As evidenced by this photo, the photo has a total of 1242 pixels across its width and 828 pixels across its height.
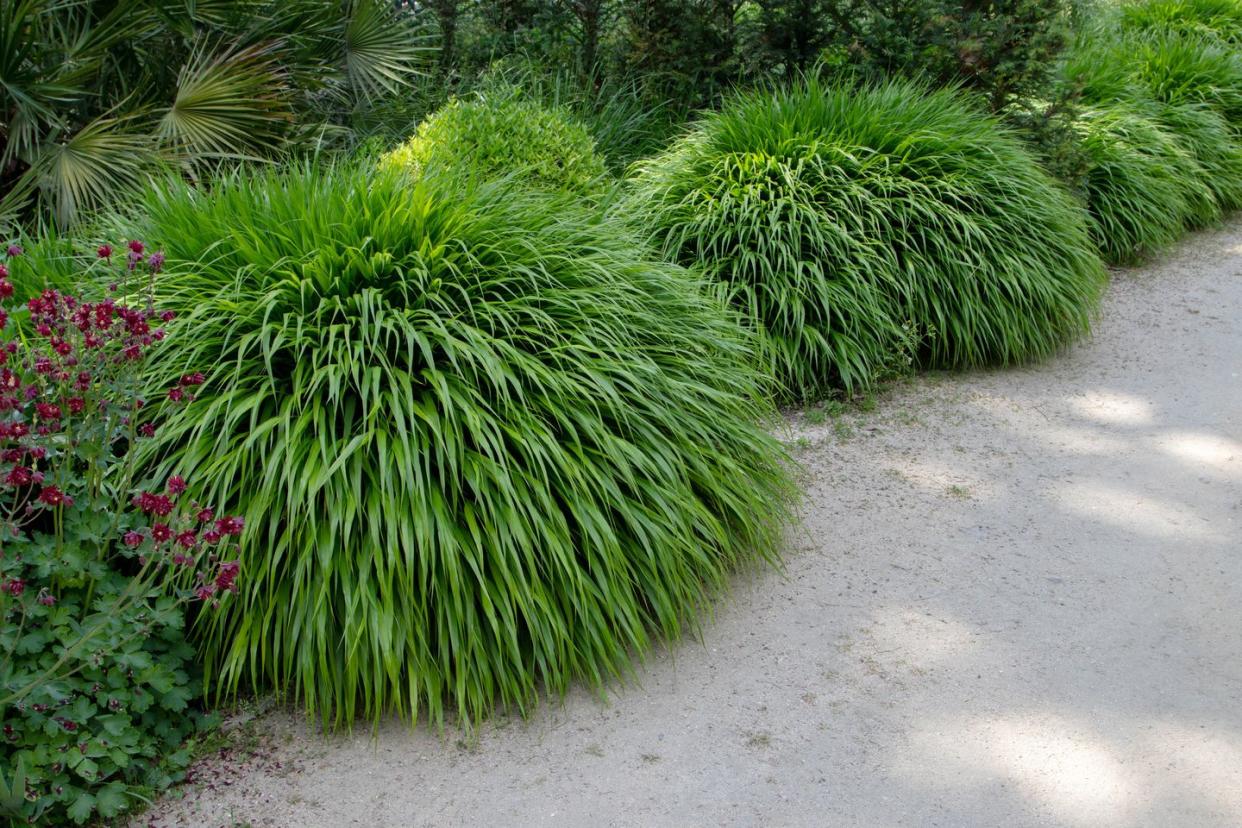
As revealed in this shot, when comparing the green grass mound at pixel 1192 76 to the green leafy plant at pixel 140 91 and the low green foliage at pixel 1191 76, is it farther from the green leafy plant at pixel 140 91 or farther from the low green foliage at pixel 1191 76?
the green leafy plant at pixel 140 91

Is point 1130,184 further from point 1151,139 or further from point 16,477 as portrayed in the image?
point 16,477

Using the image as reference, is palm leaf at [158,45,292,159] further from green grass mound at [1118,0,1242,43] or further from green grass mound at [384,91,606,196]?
green grass mound at [1118,0,1242,43]

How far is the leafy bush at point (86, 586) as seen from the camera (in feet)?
9.23

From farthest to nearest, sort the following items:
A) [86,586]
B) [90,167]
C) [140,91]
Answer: [140,91]
[90,167]
[86,586]

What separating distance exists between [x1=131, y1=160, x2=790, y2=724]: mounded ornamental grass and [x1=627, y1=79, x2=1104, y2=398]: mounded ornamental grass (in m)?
1.53

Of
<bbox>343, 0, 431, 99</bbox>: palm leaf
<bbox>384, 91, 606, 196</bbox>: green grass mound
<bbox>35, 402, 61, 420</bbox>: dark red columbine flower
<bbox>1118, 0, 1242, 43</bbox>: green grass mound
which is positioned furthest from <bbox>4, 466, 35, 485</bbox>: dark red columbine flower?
<bbox>1118, 0, 1242, 43</bbox>: green grass mound

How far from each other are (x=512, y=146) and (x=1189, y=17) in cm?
814

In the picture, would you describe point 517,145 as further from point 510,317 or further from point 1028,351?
point 1028,351

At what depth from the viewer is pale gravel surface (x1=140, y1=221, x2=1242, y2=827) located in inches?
123

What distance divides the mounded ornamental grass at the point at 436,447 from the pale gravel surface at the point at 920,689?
21 centimetres

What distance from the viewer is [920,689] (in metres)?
3.61

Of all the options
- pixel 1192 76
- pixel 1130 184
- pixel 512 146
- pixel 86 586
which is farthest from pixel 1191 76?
pixel 86 586

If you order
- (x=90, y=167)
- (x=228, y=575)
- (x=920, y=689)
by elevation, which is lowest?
(x=920, y=689)

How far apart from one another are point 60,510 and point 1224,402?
17.7ft
